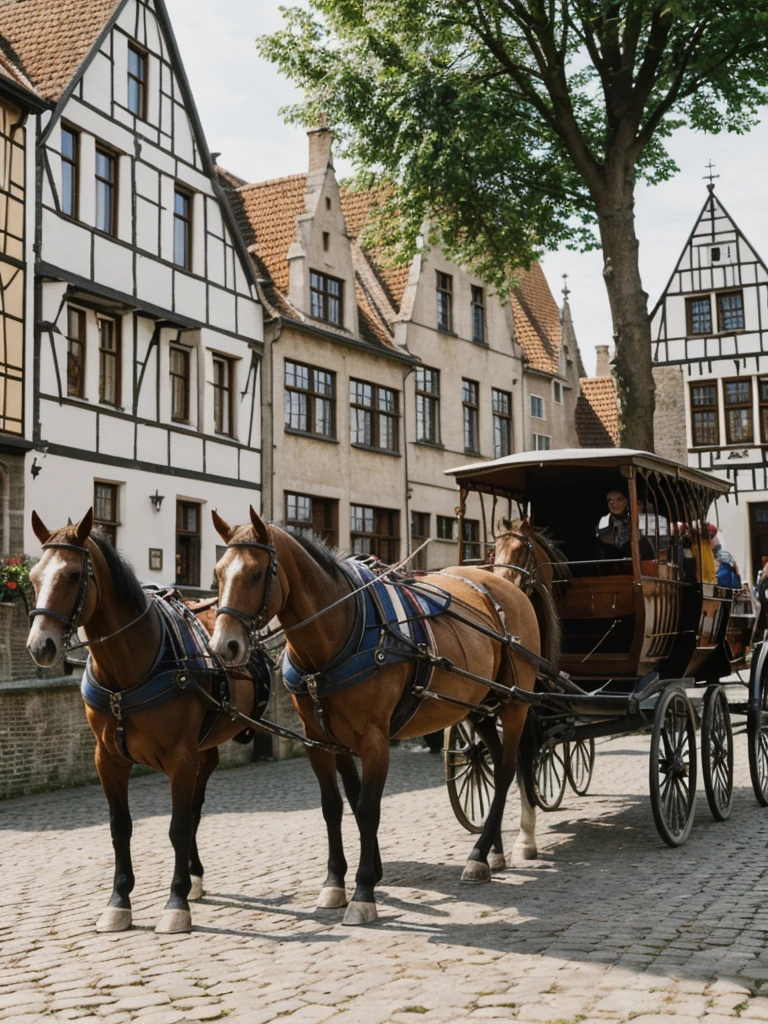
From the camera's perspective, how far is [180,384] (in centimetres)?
2314

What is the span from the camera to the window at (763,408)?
112ft

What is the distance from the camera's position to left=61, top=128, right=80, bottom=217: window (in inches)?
799

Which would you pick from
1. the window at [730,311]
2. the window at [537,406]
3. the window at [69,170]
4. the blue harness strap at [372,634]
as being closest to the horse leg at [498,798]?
the blue harness strap at [372,634]

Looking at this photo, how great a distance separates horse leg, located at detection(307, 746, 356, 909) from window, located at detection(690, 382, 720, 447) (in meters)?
29.4

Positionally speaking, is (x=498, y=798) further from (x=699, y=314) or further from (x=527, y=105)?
(x=699, y=314)

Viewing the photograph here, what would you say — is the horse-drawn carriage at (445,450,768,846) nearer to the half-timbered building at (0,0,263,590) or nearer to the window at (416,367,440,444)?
the half-timbered building at (0,0,263,590)

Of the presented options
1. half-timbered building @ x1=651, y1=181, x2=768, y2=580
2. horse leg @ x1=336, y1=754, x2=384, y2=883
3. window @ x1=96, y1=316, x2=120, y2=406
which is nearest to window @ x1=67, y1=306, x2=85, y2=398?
window @ x1=96, y1=316, x2=120, y2=406

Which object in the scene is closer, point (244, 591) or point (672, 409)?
point (244, 591)

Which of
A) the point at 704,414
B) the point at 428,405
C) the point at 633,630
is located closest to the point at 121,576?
the point at 633,630

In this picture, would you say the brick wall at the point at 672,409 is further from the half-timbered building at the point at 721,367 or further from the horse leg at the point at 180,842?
the horse leg at the point at 180,842

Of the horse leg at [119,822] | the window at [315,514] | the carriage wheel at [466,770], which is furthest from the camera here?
the window at [315,514]

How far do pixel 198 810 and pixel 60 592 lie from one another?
2.16 metres

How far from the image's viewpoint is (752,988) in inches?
196

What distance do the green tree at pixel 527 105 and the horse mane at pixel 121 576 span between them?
11289mm
